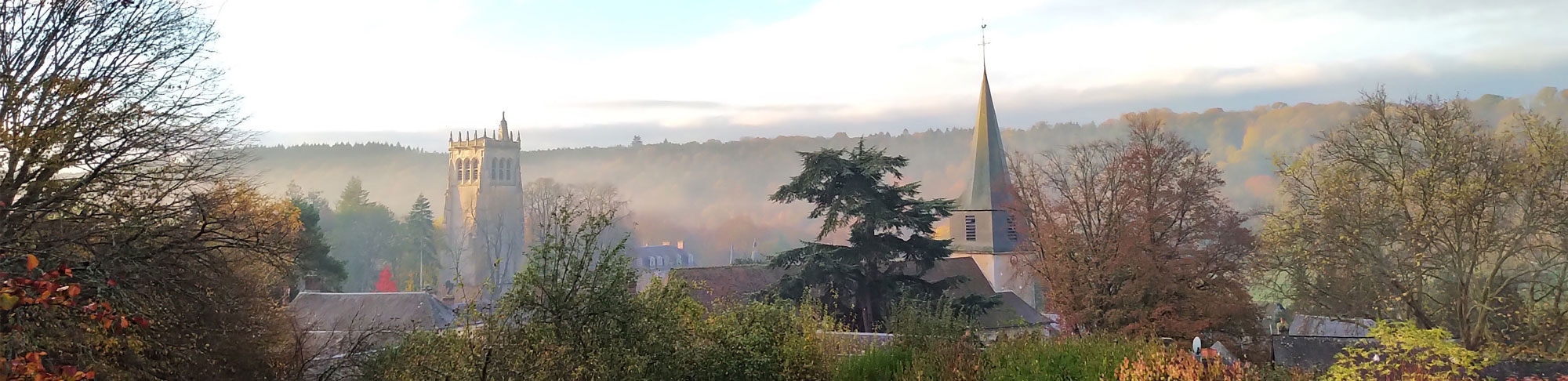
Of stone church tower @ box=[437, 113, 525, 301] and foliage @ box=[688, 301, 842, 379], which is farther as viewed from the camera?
stone church tower @ box=[437, 113, 525, 301]

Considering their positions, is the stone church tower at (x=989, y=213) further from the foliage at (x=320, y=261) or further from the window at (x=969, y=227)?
the foliage at (x=320, y=261)

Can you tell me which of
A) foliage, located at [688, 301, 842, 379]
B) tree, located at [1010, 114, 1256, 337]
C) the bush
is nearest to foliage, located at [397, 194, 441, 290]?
tree, located at [1010, 114, 1256, 337]

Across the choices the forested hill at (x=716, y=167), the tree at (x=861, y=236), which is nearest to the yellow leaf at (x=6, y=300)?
the tree at (x=861, y=236)

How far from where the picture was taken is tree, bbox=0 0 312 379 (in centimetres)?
934

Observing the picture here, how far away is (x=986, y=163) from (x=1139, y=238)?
65.0 feet

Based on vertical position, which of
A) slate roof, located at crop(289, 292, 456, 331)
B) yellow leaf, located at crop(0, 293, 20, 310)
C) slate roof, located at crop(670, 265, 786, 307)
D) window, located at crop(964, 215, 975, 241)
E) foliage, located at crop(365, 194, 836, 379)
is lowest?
slate roof, located at crop(289, 292, 456, 331)

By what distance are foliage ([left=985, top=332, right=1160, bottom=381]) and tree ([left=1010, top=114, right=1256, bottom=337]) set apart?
10895mm

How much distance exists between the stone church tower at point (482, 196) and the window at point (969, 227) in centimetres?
3374

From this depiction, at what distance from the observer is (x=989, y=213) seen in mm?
42344

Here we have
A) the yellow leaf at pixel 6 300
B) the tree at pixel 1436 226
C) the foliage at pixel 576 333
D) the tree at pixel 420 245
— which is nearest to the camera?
the yellow leaf at pixel 6 300

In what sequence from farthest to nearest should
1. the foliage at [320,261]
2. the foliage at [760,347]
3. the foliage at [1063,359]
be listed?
the foliage at [320,261]
the foliage at [760,347]
the foliage at [1063,359]

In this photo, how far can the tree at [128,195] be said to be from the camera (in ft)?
30.7

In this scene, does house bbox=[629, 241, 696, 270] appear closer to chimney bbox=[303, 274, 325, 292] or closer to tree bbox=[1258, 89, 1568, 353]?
chimney bbox=[303, 274, 325, 292]

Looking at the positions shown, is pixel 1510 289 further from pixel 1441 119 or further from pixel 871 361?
pixel 871 361
